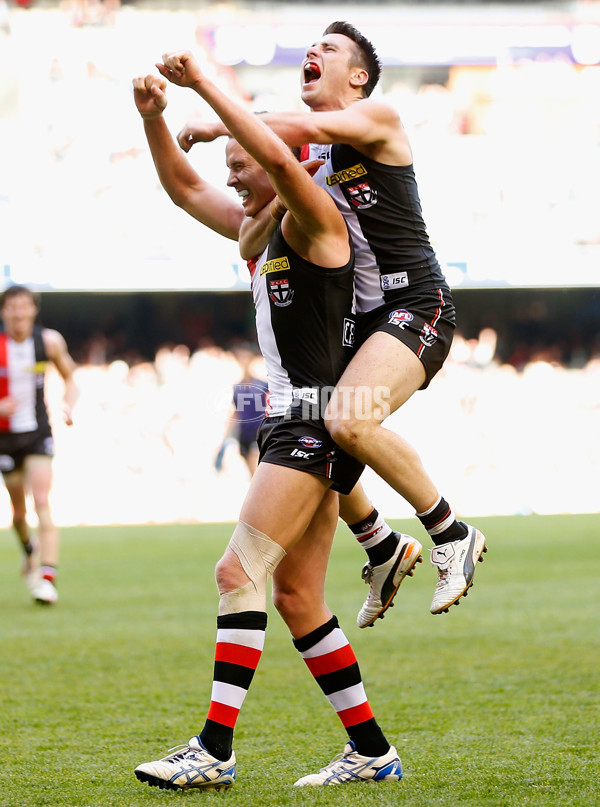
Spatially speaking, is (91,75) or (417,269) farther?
(91,75)

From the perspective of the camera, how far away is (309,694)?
5086 mm

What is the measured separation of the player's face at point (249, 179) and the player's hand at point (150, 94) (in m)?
0.27

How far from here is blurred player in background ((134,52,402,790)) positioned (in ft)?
10.9

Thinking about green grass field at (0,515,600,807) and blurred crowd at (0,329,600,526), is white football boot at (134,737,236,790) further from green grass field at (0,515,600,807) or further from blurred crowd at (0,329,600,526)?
blurred crowd at (0,329,600,526)

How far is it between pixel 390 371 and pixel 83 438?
44.7 ft

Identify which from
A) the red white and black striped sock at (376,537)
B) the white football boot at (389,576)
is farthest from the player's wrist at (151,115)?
the white football boot at (389,576)

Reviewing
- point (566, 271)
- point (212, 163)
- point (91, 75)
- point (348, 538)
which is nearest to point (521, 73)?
point (566, 271)

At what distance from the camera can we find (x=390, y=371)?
348 cm

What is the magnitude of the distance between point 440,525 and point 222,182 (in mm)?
14925

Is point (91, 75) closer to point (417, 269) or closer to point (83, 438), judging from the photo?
point (83, 438)

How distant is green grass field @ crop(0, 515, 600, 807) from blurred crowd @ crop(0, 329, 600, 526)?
22.4 feet

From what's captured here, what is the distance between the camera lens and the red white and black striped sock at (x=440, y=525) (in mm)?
3709

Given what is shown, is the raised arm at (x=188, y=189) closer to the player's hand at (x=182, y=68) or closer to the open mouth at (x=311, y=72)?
the open mouth at (x=311, y=72)

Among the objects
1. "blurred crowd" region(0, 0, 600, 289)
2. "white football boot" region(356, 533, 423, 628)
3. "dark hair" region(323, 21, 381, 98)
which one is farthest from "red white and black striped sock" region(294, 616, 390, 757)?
"blurred crowd" region(0, 0, 600, 289)
